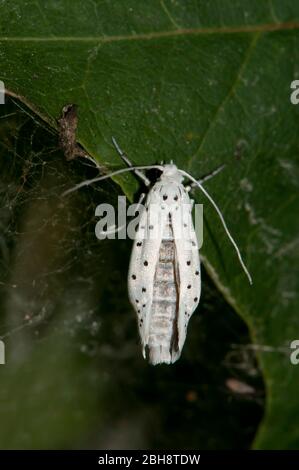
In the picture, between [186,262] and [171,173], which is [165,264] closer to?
[186,262]

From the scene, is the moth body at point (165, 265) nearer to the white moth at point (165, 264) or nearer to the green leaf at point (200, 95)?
the white moth at point (165, 264)

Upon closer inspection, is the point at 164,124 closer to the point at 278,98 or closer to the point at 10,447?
the point at 278,98

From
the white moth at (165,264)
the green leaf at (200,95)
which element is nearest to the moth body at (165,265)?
the white moth at (165,264)

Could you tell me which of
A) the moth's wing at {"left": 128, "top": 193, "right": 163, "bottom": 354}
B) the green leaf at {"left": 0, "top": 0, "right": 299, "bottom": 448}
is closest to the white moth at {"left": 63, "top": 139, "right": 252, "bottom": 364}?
the moth's wing at {"left": 128, "top": 193, "right": 163, "bottom": 354}

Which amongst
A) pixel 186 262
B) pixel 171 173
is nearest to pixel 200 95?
pixel 171 173

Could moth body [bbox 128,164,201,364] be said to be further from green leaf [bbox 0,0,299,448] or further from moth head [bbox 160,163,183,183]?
green leaf [bbox 0,0,299,448]

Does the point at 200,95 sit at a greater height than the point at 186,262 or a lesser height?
greater
